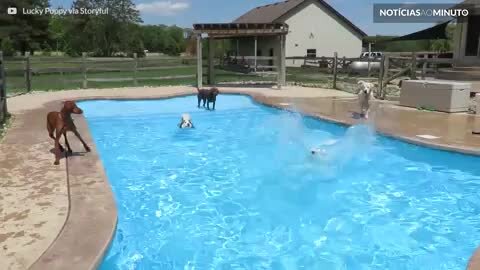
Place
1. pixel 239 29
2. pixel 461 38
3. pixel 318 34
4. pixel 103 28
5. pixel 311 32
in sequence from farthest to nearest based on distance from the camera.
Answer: pixel 103 28
pixel 318 34
pixel 311 32
pixel 461 38
pixel 239 29

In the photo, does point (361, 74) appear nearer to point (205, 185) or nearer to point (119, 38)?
point (205, 185)

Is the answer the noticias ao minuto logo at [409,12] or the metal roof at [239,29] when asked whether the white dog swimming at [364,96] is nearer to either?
the metal roof at [239,29]

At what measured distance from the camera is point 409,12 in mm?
25516

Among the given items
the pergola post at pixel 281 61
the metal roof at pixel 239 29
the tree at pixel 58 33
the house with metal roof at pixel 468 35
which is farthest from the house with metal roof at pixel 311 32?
the tree at pixel 58 33

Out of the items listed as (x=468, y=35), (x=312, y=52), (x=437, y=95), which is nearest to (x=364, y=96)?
(x=437, y=95)

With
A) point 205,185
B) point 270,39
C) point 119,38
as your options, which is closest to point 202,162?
point 205,185

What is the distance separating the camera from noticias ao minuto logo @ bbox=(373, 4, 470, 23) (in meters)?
24.9

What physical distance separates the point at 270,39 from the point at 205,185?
30.9m

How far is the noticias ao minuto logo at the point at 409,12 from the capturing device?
24.9 metres

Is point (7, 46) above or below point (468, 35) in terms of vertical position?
above

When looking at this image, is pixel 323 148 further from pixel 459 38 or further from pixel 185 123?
pixel 459 38

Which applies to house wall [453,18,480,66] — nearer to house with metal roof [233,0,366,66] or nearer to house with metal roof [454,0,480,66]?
house with metal roof [454,0,480,66]

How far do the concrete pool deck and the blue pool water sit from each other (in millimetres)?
319

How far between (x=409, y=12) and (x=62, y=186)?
79.2 feet
